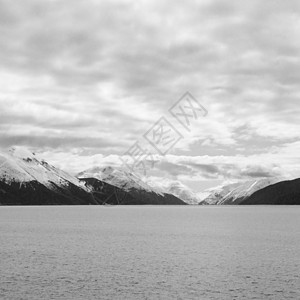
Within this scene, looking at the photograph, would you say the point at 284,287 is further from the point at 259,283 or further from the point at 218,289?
the point at 218,289

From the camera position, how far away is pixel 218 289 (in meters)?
61.6

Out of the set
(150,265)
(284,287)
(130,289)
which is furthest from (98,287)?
(284,287)

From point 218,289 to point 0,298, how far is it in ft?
96.7

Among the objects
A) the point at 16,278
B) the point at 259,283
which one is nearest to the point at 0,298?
the point at 16,278

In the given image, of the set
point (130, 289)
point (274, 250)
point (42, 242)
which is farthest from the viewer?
point (42, 242)

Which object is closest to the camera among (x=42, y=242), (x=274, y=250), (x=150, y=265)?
(x=150, y=265)

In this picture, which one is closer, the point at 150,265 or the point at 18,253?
the point at 150,265

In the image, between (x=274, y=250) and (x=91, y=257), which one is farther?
(x=274, y=250)

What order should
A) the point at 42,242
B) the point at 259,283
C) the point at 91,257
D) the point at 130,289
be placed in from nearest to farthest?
the point at 130,289
the point at 259,283
the point at 91,257
the point at 42,242

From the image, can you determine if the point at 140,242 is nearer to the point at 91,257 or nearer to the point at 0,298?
the point at 91,257

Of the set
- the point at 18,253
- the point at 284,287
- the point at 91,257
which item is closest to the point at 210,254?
the point at 91,257

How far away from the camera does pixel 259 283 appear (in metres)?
65.6

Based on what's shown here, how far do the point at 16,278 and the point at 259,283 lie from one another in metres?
37.4

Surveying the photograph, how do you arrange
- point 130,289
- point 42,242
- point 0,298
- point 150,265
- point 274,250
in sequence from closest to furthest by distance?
point 0,298 → point 130,289 → point 150,265 → point 274,250 → point 42,242
